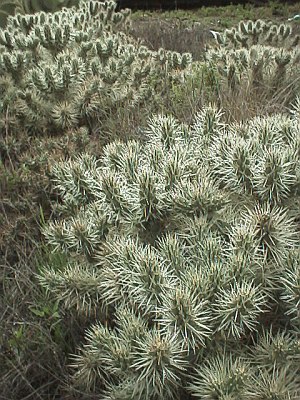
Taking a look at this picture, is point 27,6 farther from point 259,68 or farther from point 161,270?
point 161,270

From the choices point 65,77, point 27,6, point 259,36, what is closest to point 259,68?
point 65,77

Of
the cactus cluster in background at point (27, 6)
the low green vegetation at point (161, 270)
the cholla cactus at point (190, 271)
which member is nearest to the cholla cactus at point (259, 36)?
the cactus cluster in background at point (27, 6)

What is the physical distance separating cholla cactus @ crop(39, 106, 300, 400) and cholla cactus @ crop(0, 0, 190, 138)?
6.14 feet

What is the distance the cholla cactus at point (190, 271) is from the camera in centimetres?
270

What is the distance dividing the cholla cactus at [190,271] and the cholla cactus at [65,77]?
6.14 ft

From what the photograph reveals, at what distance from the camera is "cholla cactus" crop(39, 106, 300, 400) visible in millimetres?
2701

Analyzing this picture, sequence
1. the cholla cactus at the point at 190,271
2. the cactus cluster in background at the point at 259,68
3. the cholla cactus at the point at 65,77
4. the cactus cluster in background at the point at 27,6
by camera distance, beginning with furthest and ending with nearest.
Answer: the cactus cluster in background at the point at 27,6 → the cactus cluster in background at the point at 259,68 → the cholla cactus at the point at 65,77 → the cholla cactus at the point at 190,271

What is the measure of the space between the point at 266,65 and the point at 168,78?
0.81m

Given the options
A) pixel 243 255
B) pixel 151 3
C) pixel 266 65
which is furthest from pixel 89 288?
pixel 151 3

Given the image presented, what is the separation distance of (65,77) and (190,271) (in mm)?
2851

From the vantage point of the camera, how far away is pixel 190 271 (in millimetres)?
2887

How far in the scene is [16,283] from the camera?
3.63 meters

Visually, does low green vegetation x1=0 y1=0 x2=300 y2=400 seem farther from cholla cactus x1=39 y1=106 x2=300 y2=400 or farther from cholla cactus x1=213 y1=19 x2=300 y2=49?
cholla cactus x1=213 y1=19 x2=300 y2=49

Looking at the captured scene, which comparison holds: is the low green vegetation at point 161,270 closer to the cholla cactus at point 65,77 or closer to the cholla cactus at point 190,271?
the cholla cactus at point 190,271
